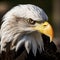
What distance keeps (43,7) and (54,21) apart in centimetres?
8

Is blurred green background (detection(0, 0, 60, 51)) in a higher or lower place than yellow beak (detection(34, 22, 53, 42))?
higher

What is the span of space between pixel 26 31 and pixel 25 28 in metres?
0.01

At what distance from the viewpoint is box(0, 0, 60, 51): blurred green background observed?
118 cm

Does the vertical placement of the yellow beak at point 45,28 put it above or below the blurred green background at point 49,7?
below

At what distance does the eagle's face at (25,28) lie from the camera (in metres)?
1.10

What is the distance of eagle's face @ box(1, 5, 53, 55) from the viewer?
110 centimetres

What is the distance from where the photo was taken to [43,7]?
1178 millimetres

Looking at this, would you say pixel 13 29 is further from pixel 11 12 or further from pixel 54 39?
pixel 54 39

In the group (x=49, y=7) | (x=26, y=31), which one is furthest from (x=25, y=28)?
(x=49, y=7)

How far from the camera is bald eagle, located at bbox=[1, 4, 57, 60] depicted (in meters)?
1.10

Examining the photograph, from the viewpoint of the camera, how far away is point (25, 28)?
3.76 ft

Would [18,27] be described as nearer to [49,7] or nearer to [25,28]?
[25,28]

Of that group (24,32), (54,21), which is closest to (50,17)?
(54,21)

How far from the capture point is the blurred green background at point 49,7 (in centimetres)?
118
